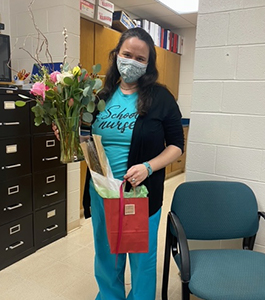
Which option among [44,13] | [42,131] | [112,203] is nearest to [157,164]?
[112,203]

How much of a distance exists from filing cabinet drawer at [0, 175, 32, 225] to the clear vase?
3.24 ft

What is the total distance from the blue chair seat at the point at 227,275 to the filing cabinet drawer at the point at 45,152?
139 centimetres

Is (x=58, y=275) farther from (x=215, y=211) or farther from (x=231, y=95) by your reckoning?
(x=231, y=95)

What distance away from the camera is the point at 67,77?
1.22m

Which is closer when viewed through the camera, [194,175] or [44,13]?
[194,175]

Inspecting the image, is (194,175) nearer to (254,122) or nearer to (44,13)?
(254,122)

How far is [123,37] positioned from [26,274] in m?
1.74

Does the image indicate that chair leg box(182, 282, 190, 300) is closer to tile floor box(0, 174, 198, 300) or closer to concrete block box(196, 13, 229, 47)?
tile floor box(0, 174, 198, 300)

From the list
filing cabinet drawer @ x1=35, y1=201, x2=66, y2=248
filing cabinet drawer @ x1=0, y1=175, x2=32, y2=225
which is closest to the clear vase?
filing cabinet drawer @ x1=0, y1=175, x2=32, y2=225

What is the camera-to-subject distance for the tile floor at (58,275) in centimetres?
187

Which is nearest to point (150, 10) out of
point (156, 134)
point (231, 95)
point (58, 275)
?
point (231, 95)

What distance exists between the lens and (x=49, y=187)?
2.45 metres

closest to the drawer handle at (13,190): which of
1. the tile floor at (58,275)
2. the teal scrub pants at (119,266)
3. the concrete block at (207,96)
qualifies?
the tile floor at (58,275)

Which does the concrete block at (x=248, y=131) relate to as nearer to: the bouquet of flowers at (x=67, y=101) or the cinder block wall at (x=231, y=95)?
the cinder block wall at (x=231, y=95)
